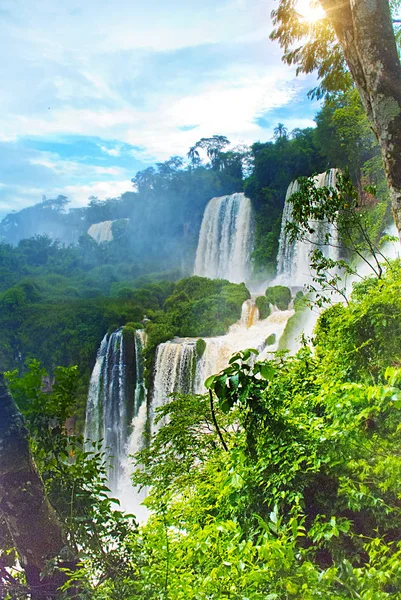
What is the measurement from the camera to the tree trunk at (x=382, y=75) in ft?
4.95

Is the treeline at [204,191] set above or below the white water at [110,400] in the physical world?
above

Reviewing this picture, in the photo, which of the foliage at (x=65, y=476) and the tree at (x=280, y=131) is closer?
the foliage at (x=65, y=476)

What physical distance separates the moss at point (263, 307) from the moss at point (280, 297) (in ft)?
0.55

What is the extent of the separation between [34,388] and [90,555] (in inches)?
23.0

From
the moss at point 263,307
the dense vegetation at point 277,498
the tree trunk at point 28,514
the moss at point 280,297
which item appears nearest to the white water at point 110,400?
the moss at point 263,307

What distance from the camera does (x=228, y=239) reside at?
41.5 ft

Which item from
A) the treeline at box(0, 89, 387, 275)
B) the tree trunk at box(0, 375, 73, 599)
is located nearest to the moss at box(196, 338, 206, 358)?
the treeline at box(0, 89, 387, 275)

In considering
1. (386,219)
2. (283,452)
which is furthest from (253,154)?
(283,452)

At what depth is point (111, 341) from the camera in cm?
970

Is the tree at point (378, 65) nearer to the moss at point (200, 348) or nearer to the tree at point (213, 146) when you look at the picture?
the moss at point (200, 348)

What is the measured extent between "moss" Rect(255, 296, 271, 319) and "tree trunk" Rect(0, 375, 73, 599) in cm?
745

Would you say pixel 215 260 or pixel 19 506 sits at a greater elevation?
pixel 215 260

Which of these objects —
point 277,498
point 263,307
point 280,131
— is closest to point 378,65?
point 277,498

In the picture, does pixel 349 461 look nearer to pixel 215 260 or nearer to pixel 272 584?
pixel 272 584
